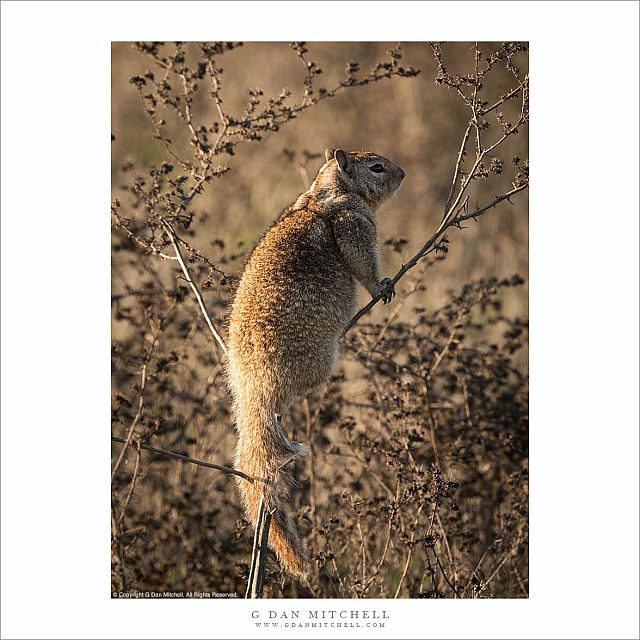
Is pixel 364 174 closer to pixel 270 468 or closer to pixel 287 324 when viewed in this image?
pixel 287 324

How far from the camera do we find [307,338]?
4.07 m

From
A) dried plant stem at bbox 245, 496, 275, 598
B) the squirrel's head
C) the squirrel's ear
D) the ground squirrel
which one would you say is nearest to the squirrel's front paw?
the ground squirrel

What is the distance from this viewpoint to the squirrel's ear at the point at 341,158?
4594mm

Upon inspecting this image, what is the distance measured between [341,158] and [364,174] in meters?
0.15

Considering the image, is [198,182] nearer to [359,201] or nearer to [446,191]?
[359,201]

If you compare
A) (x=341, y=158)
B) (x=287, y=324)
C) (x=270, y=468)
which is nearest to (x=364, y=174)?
(x=341, y=158)

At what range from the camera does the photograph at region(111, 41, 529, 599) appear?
13.6 feet

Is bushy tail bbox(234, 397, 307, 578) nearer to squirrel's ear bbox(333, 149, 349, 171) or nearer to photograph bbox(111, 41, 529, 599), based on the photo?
photograph bbox(111, 41, 529, 599)

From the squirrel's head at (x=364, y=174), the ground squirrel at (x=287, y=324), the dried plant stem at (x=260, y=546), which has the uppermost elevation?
the squirrel's head at (x=364, y=174)

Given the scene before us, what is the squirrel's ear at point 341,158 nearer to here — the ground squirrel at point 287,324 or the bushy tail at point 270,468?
the ground squirrel at point 287,324

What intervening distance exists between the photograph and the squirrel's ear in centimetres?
5

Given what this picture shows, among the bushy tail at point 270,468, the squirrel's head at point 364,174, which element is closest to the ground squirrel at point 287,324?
the bushy tail at point 270,468

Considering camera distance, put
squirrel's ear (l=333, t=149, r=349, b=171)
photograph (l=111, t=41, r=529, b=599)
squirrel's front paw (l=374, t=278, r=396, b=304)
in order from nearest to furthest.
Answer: photograph (l=111, t=41, r=529, b=599) → squirrel's front paw (l=374, t=278, r=396, b=304) → squirrel's ear (l=333, t=149, r=349, b=171)

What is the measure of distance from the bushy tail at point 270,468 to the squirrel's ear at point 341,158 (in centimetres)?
138
